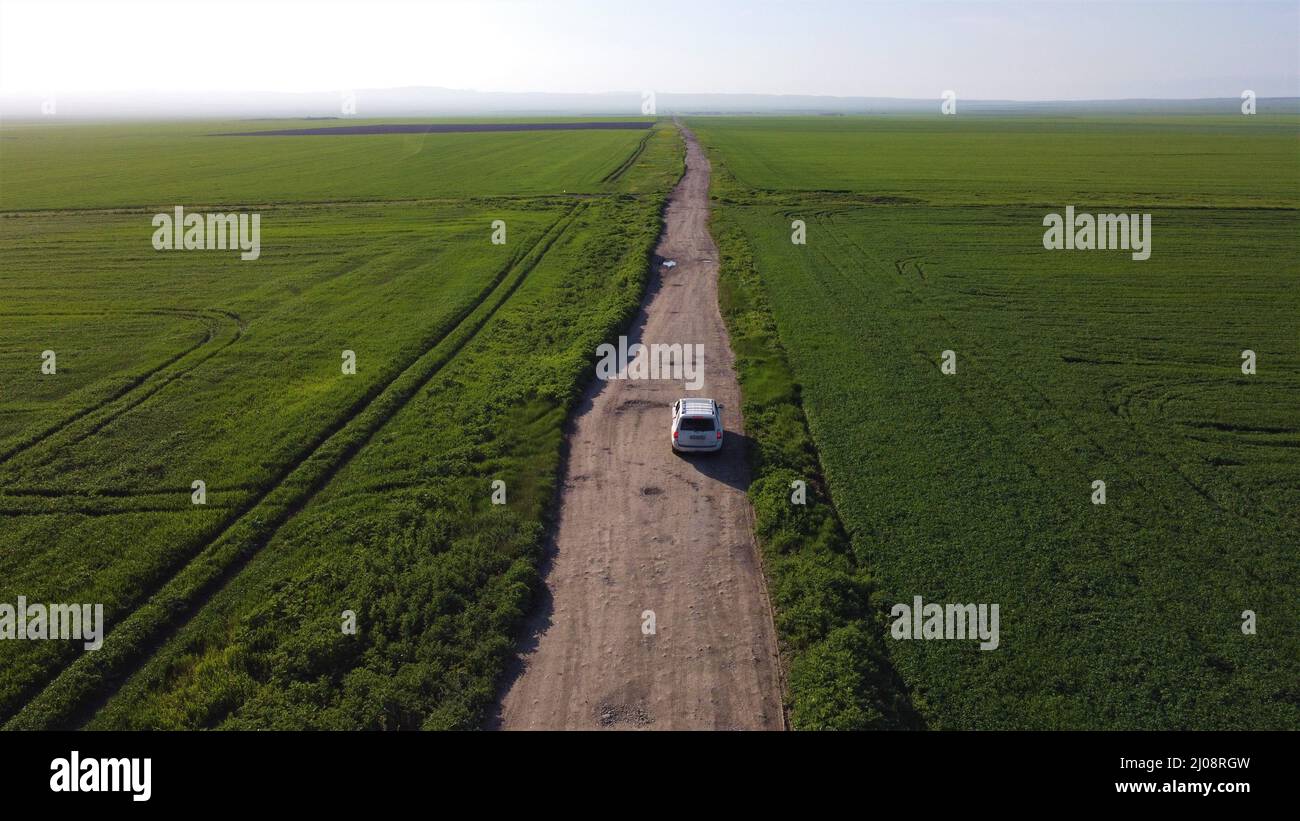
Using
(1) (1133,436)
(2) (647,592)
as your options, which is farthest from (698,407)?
(1) (1133,436)

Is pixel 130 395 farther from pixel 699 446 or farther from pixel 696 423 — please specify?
pixel 699 446


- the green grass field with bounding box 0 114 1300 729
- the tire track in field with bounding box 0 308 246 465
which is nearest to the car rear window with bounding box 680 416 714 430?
the green grass field with bounding box 0 114 1300 729

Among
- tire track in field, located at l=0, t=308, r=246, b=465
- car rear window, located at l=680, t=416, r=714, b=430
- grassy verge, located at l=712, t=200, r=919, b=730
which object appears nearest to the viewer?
grassy verge, located at l=712, t=200, r=919, b=730

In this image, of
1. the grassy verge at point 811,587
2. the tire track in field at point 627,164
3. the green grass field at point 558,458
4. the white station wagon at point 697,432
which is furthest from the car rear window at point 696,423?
the tire track in field at point 627,164

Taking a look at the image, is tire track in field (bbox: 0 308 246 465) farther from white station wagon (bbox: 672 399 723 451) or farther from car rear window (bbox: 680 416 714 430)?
car rear window (bbox: 680 416 714 430)
